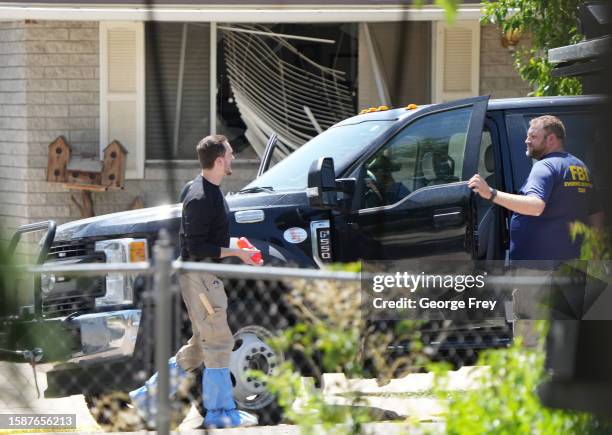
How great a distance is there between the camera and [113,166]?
42.0 ft

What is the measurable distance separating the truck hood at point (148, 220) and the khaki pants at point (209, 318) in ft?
1.96

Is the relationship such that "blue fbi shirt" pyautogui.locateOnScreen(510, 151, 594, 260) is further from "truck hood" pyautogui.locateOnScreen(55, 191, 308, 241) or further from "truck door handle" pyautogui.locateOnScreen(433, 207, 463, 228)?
"truck hood" pyautogui.locateOnScreen(55, 191, 308, 241)

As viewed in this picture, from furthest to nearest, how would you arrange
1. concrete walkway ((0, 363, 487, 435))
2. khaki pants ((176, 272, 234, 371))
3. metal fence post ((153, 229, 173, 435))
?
khaki pants ((176, 272, 234, 371))
concrete walkway ((0, 363, 487, 435))
metal fence post ((153, 229, 173, 435))

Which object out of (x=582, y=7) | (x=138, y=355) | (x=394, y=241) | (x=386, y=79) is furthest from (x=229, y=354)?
(x=386, y=79)

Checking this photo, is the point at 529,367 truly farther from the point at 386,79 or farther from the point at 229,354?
the point at 386,79

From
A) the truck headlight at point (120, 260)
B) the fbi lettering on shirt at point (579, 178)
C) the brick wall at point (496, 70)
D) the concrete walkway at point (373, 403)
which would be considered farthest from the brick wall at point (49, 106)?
the fbi lettering on shirt at point (579, 178)

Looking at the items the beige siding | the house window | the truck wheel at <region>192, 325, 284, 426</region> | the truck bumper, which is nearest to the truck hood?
the truck bumper

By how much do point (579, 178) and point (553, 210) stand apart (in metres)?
0.24

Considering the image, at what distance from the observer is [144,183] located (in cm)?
1317

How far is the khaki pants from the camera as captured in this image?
6.28 meters

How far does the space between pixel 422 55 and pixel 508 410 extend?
10.1 m

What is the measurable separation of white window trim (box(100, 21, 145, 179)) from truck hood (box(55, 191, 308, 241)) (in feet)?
19.5

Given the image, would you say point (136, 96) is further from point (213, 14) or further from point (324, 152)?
point (324, 152)

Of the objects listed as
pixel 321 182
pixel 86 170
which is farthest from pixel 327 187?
pixel 86 170
